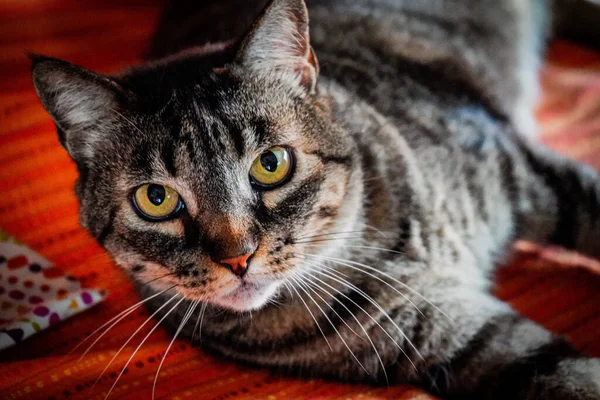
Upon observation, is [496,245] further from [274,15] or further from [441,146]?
[274,15]

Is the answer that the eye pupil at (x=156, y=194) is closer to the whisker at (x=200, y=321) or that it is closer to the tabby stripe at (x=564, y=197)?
the whisker at (x=200, y=321)

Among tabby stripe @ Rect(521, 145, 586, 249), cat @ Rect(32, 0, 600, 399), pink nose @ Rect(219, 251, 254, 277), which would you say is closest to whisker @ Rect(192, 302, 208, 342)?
cat @ Rect(32, 0, 600, 399)

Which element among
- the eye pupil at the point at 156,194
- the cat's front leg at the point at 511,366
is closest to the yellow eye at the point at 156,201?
the eye pupil at the point at 156,194

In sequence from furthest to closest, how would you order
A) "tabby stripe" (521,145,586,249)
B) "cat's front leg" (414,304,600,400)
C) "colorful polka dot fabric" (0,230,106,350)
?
"tabby stripe" (521,145,586,249), "colorful polka dot fabric" (0,230,106,350), "cat's front leg" (414,304,600,400)

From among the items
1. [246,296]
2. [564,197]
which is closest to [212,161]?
[246,296]

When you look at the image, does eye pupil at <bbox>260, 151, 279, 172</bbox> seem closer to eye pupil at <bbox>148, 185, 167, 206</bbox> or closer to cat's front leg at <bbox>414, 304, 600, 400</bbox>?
eye pupil at <bbox>148, 185, 167, 206</bbox>

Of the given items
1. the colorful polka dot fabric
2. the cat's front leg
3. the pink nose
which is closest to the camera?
the pink nose

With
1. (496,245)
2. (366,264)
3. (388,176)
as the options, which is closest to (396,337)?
(366,264)

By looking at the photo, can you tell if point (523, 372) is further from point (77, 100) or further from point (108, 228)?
point (77, 100)

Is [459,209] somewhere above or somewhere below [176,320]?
above
